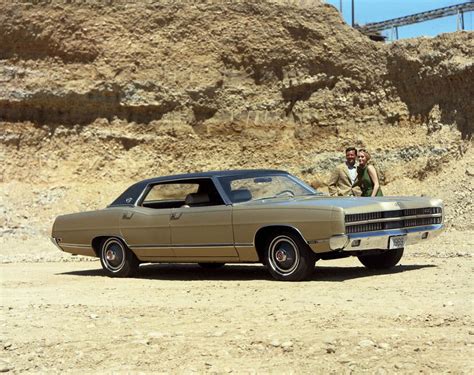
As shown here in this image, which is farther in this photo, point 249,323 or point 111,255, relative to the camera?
point 111,255

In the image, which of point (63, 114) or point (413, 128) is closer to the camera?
point (413, 128)

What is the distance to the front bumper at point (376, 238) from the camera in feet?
27.2

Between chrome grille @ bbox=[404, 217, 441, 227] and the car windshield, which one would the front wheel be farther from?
chrome grille @ bbox=[404, 217, 441, 227]

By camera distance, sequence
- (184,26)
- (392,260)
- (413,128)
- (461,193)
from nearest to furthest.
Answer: (392,260), (461,193), (413,128), (184,26)

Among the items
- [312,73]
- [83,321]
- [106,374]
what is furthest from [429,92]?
[106,374]

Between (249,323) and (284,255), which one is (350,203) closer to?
(284,255)

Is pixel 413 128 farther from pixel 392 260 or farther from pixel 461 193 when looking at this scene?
pixel 392 260

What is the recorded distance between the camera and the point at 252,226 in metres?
8.98

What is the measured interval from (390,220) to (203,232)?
2.30 m

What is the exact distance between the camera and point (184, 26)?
25.3 m

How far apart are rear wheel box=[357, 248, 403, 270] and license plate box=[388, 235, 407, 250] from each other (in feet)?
2.59

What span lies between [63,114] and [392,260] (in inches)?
697

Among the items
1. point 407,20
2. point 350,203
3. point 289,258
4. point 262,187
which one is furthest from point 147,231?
point 407,20

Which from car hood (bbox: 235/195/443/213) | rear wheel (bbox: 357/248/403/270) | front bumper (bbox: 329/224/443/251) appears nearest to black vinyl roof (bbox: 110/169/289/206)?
car hood (bbox: 235/195/443/213)
